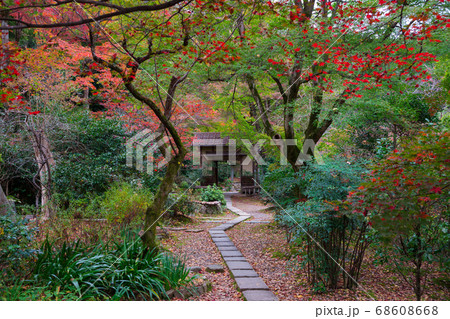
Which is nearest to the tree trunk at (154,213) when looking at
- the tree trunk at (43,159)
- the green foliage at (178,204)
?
the green foliage at (178,204)

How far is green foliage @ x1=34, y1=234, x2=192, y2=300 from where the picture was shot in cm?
281

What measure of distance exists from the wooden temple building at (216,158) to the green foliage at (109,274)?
10.5 m

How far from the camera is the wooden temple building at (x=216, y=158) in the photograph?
1453 cm

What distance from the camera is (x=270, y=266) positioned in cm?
460

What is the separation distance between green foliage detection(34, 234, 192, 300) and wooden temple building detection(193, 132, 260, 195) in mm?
10464

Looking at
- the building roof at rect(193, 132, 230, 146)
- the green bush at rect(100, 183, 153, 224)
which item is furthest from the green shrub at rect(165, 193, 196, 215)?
the building roof at rect(193, 132, 230, 146)

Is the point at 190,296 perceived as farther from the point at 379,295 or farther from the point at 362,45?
the point at 362,45

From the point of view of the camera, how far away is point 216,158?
51.1 feet

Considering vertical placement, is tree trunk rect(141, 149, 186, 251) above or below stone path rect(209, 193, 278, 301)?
above

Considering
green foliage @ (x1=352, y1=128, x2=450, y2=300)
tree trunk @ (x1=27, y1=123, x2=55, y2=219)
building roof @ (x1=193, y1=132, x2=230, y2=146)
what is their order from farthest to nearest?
1. building roof @ (x1=193, y1=132, x2=230, y2=146)
2. tree trunk @ (x1=27, y1=123, x2=55, y2=219)
3. green foliage @ (x1=352, y1=128, x2=450, y2=300)

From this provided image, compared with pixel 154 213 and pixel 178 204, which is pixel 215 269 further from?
pixel 178 204

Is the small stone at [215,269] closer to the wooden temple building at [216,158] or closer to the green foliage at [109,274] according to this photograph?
the green foliage at [109,274]

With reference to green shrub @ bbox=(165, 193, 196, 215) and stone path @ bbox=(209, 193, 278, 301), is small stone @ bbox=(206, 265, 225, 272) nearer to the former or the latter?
stone path @ bbox=(209, 193, 278, 301)

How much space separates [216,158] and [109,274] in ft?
41.5
